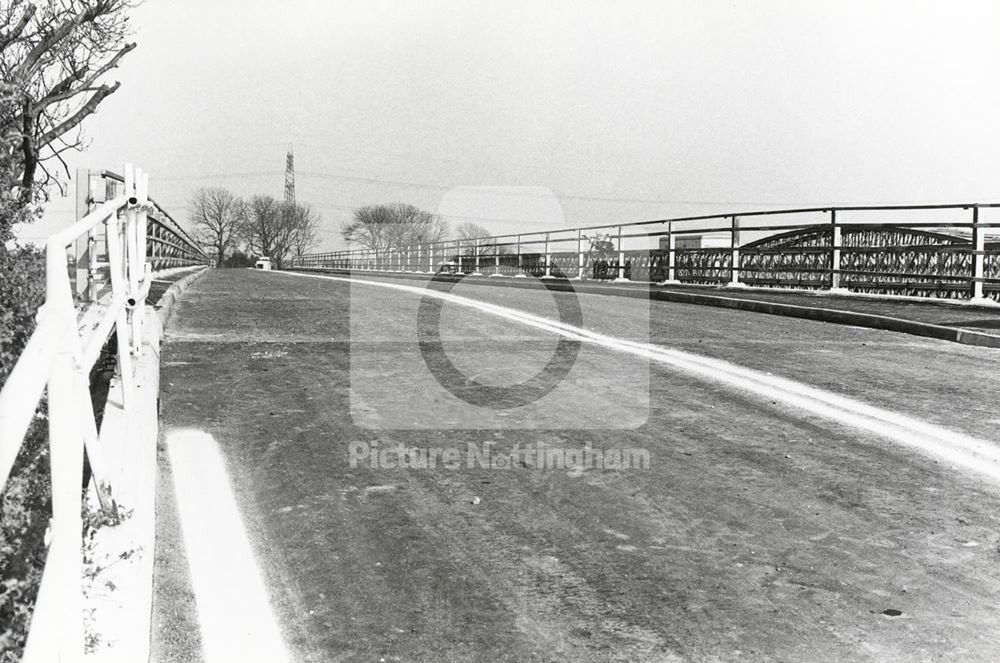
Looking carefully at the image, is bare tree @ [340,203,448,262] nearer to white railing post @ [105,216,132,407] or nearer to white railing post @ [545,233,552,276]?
white railing post @ [545,233,552,276]

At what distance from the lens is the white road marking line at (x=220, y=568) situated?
2.67 m

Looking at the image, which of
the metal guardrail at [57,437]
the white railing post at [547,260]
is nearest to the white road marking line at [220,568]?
the metal guardrail at [57,437]

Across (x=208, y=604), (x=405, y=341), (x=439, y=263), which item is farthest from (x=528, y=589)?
(x=439, y=263)

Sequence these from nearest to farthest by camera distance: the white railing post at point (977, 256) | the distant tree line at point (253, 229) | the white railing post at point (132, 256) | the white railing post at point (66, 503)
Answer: the white railing post at point (66, 503), the white railing post at point (132, 256), the white railing post at point (977, 256), the distant tree line at point (253, 229)

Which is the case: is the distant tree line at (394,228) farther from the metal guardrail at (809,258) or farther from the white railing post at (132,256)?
the white railing post at (132,256)

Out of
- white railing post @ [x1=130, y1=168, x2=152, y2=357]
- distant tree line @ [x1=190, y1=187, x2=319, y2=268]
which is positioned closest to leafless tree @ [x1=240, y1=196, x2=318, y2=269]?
distant tree line @ [x1=190, y1=187, x2=319, y2=268]

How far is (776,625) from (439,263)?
3559cm

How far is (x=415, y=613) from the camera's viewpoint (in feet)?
9.55

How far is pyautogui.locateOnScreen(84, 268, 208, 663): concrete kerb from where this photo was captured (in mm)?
2494

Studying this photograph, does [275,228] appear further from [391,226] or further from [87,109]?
[87,109]

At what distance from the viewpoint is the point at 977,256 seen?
13.5 meters

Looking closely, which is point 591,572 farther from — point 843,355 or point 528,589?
point 843,355

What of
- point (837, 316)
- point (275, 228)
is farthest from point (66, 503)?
point (275, 228)

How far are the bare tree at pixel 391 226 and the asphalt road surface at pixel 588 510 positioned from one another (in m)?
64.6
